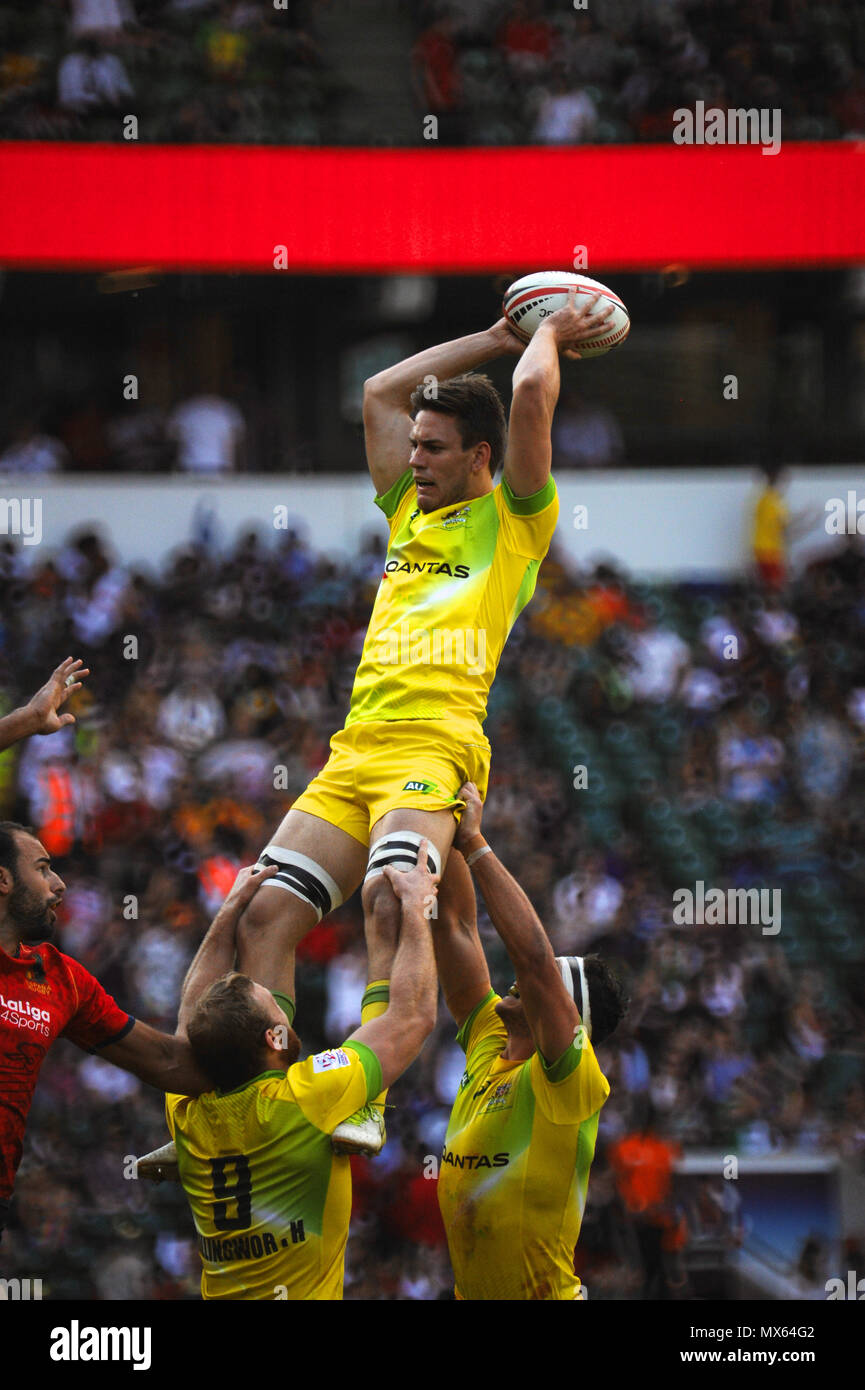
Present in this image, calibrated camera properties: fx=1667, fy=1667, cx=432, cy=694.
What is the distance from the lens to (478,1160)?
18.8 ft

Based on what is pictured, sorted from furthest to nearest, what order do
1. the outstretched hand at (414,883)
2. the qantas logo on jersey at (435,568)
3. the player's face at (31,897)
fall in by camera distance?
the qantas logo on jersey at (435,568), the player's face at (31,897), the outstretched hand at (414,883)

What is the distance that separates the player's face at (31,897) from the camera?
5.45 meters

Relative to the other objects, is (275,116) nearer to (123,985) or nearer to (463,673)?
(123,985)

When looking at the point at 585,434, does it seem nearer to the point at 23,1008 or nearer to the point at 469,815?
the point at 469,815

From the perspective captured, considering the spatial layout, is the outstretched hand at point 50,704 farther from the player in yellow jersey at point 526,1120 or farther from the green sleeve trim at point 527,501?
the green sleeve trim at point 527,501

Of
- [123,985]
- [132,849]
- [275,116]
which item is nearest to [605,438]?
[275,116]

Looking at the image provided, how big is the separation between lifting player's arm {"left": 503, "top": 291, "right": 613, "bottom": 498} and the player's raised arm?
1.41 meters

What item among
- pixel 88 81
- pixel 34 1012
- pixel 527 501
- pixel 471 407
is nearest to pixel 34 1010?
pixel 34 1012

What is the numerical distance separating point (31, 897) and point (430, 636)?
163 cm

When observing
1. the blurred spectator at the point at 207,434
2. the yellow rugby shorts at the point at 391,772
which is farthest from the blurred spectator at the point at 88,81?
the yellow rugby shorts at the point at 391,772

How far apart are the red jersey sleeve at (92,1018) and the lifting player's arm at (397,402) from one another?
2.14 metres

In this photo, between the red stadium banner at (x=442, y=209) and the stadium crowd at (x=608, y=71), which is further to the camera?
the stadium crowd at (x=608, y=71)

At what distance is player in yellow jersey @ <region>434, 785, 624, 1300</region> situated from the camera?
5.51 m

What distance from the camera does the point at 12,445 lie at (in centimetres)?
1477
